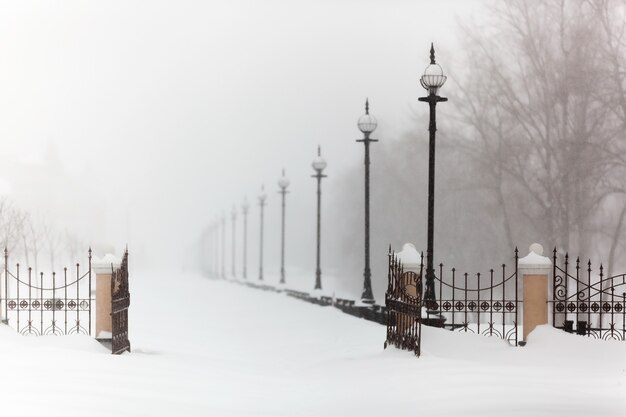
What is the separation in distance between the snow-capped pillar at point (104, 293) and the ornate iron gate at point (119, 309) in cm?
25

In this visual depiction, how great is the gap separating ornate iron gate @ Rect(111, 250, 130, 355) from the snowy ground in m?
0.34

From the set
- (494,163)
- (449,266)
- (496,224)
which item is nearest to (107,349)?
(494,163)

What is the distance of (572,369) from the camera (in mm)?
14570

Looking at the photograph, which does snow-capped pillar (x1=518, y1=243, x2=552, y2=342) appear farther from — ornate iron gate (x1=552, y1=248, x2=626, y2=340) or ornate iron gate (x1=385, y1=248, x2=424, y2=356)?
ornate iron gate (x1=385, y1=248, x2=424, y2=356)

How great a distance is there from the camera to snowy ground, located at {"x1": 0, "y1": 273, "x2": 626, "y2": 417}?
11.3 m

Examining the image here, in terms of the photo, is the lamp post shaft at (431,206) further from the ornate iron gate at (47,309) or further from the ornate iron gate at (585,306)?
the ornate iron gate at (47,309)

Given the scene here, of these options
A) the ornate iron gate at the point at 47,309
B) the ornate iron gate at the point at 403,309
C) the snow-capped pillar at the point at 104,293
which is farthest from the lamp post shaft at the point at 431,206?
the ornate iron gate at the point at 47,309

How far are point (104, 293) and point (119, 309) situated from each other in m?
0.95

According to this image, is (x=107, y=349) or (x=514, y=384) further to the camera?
(x=107, y=349)

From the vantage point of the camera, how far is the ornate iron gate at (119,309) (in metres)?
16.5

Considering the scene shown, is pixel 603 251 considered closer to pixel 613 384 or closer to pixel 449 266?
pixel 449 266

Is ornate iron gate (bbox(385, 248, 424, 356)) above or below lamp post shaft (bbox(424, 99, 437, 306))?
below

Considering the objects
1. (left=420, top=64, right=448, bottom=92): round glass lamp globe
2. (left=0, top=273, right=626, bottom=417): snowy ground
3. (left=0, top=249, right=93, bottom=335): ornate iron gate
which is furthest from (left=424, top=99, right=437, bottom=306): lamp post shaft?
(left=0, top=249, right=93, bottom=335): ornate iron gate

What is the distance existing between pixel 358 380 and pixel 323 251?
94689 millimetres
